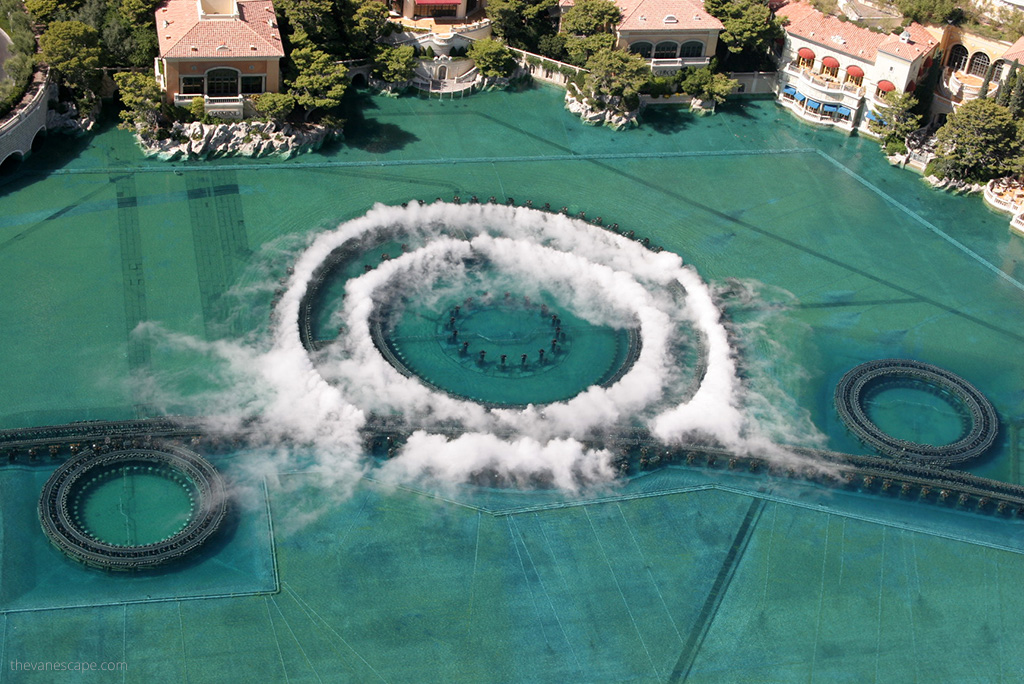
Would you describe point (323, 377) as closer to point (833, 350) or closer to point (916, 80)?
point (833, 350)

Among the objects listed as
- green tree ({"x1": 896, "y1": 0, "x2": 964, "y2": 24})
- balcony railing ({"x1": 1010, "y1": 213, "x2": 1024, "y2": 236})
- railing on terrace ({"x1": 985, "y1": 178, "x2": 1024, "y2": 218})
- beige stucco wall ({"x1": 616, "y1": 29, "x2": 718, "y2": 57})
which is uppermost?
green tree ({"x1": 896, "y1": 0, "x2": 964, "y2": 24})

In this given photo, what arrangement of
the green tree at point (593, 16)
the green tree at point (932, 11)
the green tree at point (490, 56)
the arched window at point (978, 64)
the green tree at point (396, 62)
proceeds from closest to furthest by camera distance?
the green tree at point (396, 62) < the green tree at point (490, 56) < the green tree at point (593, 16) < the green tree at point (932, 11) < the arched window at point (978, 64)

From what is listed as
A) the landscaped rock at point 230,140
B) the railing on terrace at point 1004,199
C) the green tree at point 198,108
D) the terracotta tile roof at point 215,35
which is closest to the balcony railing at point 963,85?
the railing on terrace at point 1004,199

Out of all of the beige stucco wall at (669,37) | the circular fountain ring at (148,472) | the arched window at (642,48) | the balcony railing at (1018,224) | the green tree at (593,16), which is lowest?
the circular fountain ring at (148,472)

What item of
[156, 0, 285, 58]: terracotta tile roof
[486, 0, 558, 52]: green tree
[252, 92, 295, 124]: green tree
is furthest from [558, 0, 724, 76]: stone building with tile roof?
[156, 0, 285, 58]: terracotta tile roof

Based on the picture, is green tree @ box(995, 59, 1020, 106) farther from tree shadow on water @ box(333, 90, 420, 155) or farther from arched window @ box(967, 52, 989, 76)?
tree shadow on water @ box(333, 90, 420, 155)

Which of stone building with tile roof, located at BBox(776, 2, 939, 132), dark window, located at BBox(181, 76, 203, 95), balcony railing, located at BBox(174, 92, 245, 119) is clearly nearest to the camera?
balcony railing, located at BBox(174, 92, 245, 119)

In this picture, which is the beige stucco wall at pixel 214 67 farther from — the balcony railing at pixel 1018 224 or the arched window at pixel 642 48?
the balcony railing at pixel 1018 224

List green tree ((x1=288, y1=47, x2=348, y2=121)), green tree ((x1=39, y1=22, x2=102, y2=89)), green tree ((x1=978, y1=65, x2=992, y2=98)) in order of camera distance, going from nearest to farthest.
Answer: green tree ((x1=39, y1=22, x2=102, y2=89)) → green tree ((x1=288, y1=47, x2=348, y2=121)) → green tree ((x1=978, y1=65, x2=992, y2=98))
